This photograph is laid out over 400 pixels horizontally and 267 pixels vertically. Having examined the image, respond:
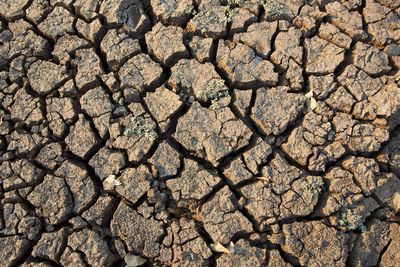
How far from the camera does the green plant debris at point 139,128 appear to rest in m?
2.71

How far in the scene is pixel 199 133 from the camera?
2.72m

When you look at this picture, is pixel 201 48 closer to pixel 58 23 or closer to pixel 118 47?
pixel 118 47

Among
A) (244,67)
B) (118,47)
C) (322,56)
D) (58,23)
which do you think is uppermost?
(58,23)

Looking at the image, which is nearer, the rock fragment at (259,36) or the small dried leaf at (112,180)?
the small dried leaf at (112,180)

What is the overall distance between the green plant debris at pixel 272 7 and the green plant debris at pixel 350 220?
1891mm

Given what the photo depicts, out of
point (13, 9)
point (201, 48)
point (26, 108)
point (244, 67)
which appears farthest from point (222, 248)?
point (13, 9)

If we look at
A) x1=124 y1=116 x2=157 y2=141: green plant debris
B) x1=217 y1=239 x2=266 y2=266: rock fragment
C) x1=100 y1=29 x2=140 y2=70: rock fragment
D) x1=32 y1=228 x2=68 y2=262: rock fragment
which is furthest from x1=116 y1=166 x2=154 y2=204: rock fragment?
x1=100 y1=29 x2=140 y2=70: rock fragment

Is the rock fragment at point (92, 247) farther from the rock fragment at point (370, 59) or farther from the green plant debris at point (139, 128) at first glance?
the rock fragment at point (370, 59)

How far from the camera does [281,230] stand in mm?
2457

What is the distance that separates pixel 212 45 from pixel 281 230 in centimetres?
173

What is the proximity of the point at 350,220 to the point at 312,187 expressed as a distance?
0.36m

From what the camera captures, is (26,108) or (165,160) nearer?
(165,160)

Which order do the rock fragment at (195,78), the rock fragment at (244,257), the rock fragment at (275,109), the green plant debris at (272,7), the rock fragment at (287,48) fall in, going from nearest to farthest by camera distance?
the rock fragment at (244,257) < the rock fragment at (275,109) < the rock fragment at (195,78) < the rock fragment at (287,48) < the green plant debris at (272,7)

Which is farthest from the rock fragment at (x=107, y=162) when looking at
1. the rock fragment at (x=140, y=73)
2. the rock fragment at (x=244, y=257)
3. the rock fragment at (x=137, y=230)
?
the rock fragment at (x=244, y=257)
